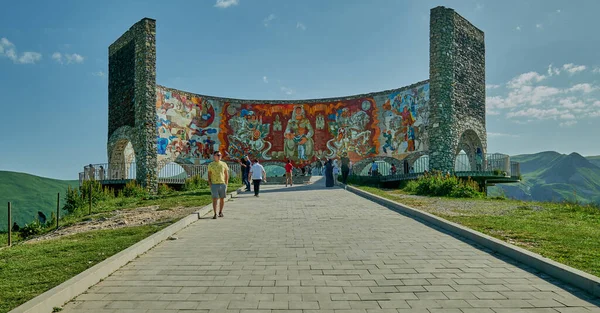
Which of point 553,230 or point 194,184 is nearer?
point 553,230

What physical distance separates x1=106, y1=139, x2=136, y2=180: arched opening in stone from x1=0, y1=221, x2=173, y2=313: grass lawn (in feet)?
68.5

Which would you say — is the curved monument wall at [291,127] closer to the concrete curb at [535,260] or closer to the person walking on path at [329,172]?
the person walking on path at [329,172]

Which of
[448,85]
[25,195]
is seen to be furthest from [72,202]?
[448,85]

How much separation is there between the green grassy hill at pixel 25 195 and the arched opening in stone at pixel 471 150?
28997 mm

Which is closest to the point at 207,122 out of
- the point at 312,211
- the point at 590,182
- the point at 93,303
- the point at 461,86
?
the point at 461,86

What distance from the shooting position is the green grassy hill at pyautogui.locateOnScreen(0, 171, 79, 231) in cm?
2980

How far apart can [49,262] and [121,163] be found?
2375 centimetres

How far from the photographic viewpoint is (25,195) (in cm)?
3347

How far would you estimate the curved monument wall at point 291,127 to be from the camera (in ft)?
110

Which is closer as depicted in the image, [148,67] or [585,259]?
[585,259]

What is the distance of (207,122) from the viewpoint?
37094mm

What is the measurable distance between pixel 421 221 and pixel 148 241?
583cm

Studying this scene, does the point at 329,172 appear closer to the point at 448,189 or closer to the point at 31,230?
the point at 448,189

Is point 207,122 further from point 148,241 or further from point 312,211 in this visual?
point 148,241
